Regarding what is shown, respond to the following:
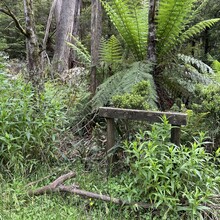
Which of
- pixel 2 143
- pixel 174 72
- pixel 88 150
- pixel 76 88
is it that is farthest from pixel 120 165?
pixel 76 88

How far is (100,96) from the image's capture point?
3191 mm

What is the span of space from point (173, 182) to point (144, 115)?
636 millimetres

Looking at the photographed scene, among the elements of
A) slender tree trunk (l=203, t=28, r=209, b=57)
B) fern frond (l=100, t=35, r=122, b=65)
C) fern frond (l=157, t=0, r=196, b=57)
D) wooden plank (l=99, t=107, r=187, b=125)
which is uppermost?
slender tree trunk (l=203, t=28, r=209, b=57)

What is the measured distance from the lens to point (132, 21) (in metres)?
3.38

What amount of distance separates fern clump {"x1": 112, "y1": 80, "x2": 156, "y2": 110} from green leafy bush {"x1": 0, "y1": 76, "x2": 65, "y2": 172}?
26.4 inches

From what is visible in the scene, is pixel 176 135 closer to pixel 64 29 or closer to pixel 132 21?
pixel 132 21

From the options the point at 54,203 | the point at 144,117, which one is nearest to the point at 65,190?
the point at 54,203

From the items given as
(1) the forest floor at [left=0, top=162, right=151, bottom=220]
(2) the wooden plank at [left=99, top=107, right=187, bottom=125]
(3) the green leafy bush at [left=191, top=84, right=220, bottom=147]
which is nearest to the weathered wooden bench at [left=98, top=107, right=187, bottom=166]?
(2) the wooden plank at [left=99, top=107, right=187, bottom=125]

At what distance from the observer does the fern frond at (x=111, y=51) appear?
3664mm

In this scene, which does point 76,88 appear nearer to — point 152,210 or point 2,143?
point 2,143

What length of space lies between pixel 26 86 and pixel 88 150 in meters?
1.01

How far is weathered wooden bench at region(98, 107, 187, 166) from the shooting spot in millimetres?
2219

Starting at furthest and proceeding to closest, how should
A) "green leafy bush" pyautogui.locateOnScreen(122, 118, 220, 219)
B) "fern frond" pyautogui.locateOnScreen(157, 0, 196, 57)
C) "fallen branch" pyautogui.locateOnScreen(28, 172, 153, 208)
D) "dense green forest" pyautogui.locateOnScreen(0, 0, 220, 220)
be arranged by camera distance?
"fern frond" pyautogui.locateOnScreen(157, 0, 196, 57) < "fallen branch" pyautogui.locateOnScreen(28, 172, 153, 208) < "dense green forest" pyautogui.locateOnScreen(0, 0, 220, 220) < "green leafy bush" pyautogui.locateOnScreen(122, 118, 220, 219)

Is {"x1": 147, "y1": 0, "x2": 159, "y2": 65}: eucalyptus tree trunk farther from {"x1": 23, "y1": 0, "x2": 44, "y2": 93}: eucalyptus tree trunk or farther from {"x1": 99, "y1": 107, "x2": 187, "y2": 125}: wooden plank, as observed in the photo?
{"x1": 23, "y1": 0, "x2": 44, "y2": 93}: eucalyptus tree trunk
